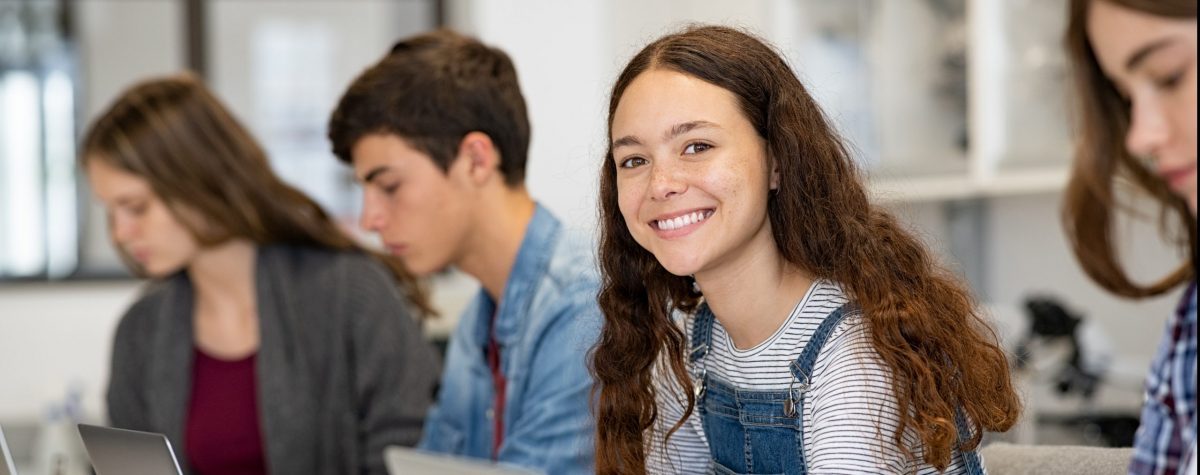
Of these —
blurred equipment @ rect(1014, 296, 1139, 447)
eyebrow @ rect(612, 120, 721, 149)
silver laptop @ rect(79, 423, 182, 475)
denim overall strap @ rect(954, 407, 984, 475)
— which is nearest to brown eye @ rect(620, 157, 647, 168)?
eyebrow @ rect(612, 120, 721, 149)

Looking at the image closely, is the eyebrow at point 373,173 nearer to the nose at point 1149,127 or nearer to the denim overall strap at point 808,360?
the denim overall strap at point 808,360

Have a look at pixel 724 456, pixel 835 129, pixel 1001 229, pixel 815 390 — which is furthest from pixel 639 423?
pixel 1001 229

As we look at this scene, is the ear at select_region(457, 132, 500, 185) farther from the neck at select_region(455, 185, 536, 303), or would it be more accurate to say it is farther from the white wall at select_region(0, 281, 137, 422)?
the white wall at select_region(0, 281, 137, 422)

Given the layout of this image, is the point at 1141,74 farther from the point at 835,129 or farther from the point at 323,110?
the point at 323,110

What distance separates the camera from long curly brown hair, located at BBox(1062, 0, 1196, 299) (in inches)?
36.8

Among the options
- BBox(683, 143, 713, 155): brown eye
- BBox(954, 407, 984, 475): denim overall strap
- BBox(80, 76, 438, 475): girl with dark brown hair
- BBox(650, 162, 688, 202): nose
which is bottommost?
BBox(80, 76, 438, 475): girl with dark brown hair

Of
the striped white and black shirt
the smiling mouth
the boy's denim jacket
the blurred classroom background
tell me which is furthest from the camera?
the blurred classroom background

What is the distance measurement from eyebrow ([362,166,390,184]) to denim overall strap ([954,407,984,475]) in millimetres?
878

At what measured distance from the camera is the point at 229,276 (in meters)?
2.24

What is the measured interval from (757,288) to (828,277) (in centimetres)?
7

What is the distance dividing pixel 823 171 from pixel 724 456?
0.29m

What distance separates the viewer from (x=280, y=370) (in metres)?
2.09

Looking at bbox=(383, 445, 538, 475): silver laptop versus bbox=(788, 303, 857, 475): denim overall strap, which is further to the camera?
bbox=(788, 303, 857, 475): denim overall strap

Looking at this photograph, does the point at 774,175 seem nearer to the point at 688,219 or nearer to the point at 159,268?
the point at 688,219
